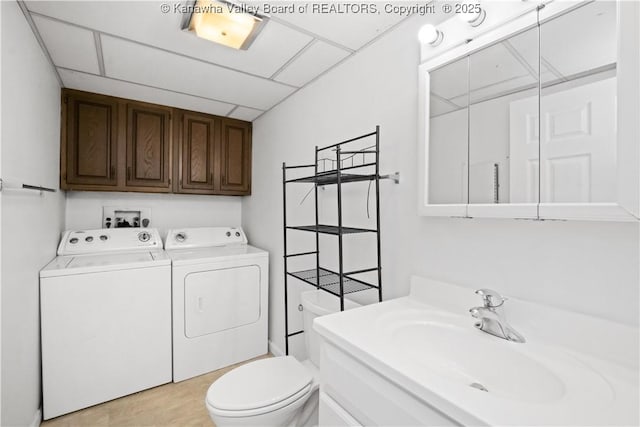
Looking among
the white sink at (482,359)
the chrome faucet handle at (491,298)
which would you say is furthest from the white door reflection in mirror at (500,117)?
the white sink at (482,359)

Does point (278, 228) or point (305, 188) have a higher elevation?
point (305, 188)

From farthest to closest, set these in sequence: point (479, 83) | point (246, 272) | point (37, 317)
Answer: point (246, 272) → point (37, 317) → point (479, 83)

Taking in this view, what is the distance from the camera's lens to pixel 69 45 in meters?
1.66

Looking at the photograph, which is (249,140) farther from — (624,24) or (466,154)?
(624,24)

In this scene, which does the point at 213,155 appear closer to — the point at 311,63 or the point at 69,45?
the point at 69,45

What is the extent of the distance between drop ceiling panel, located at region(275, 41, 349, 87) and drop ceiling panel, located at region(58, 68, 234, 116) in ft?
2.64

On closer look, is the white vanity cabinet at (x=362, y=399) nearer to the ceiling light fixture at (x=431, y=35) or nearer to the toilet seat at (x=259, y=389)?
the toilet seat at (x=259, y=389)

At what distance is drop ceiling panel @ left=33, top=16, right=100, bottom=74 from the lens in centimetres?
150

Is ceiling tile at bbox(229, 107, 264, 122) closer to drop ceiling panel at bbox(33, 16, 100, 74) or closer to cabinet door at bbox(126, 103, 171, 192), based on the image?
cabinet door at bbox(126, 103, 171, 192)

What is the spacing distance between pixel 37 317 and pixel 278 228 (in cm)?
159

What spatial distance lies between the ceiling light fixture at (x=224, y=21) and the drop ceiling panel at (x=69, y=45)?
608 millimetres

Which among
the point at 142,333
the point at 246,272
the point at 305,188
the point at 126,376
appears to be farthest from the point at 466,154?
the point at 126,376

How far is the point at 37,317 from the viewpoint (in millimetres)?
1745

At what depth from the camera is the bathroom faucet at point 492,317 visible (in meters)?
0.94
